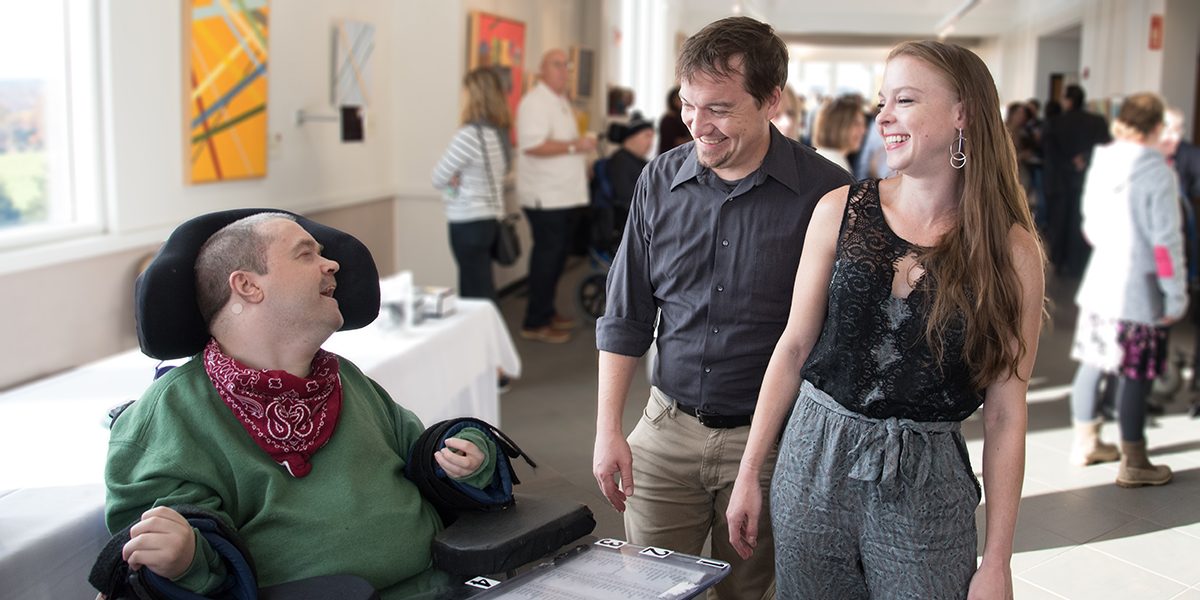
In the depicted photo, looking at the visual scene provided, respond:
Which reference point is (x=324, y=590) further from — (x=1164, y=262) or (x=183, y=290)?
(x=1164, y=262)

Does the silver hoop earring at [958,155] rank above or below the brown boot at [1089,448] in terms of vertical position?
above

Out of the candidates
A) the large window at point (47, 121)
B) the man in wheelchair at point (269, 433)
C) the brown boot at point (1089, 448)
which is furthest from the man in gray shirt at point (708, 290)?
the brown boot at point (1089, 448)

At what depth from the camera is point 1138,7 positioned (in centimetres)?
951

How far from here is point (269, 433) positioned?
5.47 ft

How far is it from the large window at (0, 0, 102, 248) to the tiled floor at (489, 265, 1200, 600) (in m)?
1.91

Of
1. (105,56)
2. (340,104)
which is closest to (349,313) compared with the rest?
(105,56)

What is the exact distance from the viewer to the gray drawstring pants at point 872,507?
62.1 inches

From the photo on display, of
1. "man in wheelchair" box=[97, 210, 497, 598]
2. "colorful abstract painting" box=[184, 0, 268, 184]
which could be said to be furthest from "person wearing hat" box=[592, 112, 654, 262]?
"man in wheelchair" box=[97, 210, 497, 598]

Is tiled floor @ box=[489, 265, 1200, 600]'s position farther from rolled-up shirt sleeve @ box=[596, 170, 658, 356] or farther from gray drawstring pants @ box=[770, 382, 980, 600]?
rolled-up shirt sleeve @ box=[596, 170, 658, 356]

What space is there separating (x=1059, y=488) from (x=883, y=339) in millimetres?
2735

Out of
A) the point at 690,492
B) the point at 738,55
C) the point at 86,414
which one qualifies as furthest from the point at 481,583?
the point at 86,414

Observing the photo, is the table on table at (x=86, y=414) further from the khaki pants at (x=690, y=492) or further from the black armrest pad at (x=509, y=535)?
the khaki pants at (x=690, y=492)

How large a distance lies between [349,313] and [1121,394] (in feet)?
11.0

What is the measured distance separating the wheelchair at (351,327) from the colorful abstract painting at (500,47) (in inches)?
188
